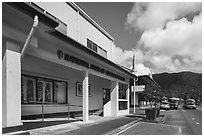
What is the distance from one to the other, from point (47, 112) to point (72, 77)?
3.72 metres

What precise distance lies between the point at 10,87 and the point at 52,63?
6.29 meters

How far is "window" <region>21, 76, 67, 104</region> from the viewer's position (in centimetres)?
1260

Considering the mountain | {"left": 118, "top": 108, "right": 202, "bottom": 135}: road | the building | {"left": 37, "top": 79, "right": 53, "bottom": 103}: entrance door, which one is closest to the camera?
the building

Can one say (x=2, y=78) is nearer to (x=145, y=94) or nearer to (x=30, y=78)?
(x=30, y=78)

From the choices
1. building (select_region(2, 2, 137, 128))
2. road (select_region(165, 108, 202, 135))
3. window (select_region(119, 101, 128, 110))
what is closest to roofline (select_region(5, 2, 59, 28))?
building (select_region(2, 2, 137, 128))

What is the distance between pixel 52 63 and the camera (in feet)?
44.7

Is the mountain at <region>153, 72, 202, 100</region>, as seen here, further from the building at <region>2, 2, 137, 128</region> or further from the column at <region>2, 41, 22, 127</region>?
the column at <region>2, 41, 22, 127</region>

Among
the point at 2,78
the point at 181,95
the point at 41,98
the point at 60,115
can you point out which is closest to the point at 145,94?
the point at 60,115

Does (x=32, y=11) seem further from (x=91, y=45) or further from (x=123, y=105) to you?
(x=123, y=105)

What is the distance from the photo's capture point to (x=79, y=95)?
18172 millimetres

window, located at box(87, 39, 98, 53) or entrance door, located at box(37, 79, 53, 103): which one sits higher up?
window, located at box(87, 39, 98, 53)

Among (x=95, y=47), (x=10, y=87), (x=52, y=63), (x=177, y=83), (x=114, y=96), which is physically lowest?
(x=177, y=83)

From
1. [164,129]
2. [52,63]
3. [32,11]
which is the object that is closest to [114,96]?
[164,129]

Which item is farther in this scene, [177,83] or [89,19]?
[177,83]
